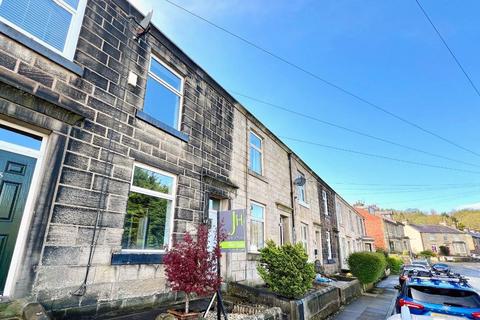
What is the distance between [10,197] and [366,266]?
1725 cm

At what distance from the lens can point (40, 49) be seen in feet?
15.2

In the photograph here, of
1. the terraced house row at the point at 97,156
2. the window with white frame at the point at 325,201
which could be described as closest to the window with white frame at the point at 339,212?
the window with white frame at the point at 325,201

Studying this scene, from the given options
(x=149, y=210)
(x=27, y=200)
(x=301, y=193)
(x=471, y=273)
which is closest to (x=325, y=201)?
(x=301, y=193)

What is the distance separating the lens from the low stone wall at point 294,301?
7.01m

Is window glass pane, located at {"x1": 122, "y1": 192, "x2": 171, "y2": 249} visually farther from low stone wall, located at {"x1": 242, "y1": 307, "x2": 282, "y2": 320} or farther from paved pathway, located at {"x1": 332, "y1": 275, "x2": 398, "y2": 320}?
paved pathway, located at {"x1": 332, "y1": 275, "x2": 398, "y2": 320}

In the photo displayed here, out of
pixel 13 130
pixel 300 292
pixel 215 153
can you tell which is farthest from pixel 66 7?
pixel 300 292

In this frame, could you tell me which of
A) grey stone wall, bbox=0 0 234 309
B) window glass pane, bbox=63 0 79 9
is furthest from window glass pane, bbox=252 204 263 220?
window glass pane, bbox=63 0 79 9

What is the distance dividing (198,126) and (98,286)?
493cm

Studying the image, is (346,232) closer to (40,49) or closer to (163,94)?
(163,94)

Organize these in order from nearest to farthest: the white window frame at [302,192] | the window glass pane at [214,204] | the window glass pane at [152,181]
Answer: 1. the window glass pane at [152,181]
2. the window glass pane at [214,204]
3. the white window frame at [302,192]

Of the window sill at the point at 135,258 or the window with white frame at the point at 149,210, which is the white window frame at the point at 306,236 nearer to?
the window with white frame at the point at 149,210

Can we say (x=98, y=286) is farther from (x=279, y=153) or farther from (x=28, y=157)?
(x=279, y=153)

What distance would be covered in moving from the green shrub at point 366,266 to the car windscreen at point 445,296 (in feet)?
37.3

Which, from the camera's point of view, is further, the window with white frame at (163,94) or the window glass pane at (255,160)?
the window glass pane at (255,160)
